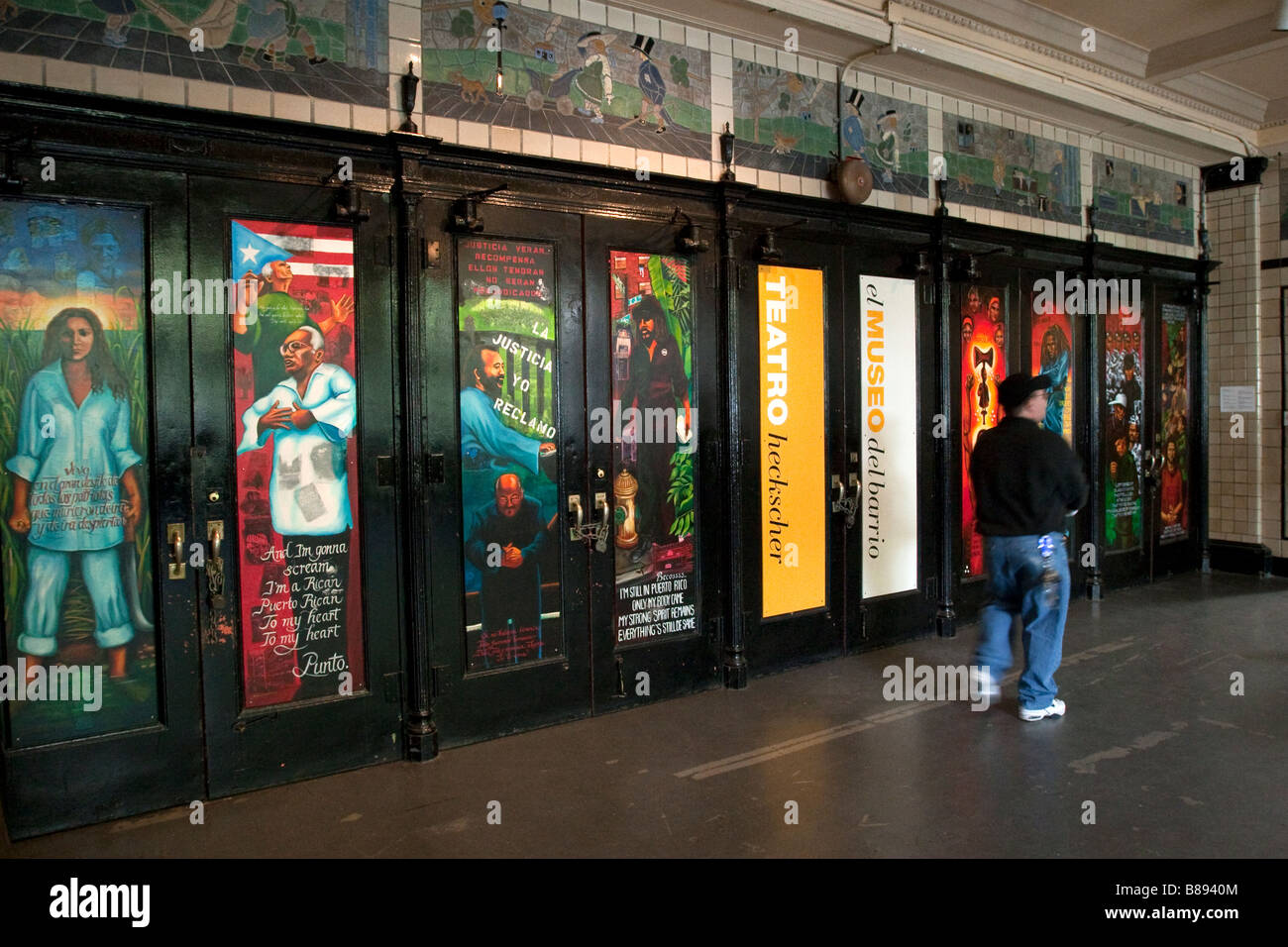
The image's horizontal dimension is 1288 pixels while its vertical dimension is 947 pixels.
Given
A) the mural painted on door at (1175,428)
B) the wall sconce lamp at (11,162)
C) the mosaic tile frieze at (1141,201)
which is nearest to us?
the wall sconce lamp at (11,162)

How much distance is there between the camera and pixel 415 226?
13.4 ft

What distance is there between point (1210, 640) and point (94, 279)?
21.3 feet

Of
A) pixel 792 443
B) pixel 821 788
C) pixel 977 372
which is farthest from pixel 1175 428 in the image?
pixel 821 788

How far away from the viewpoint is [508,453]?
440 centimetres

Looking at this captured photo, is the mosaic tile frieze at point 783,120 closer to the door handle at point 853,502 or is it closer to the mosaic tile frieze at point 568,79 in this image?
the mosaic tile frieze at point 568,79

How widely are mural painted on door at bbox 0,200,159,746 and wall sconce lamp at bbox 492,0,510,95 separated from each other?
173cm

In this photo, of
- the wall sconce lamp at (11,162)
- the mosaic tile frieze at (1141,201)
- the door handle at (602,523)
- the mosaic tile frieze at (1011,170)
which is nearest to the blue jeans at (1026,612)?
the door handle at (602,523)

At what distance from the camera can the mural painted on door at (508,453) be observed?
429 centimetres

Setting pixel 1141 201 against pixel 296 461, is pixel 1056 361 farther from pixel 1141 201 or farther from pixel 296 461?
pixel 296 461

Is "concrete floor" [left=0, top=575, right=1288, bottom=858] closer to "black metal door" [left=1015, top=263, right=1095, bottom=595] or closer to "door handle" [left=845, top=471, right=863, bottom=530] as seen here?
"door handle" [left=845, top=471, right=863, bottom=530]

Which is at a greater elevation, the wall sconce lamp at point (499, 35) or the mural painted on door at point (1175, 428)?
the wall sconce lamp at point (499, 35)

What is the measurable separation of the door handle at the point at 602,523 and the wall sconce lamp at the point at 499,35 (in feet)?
6.61
